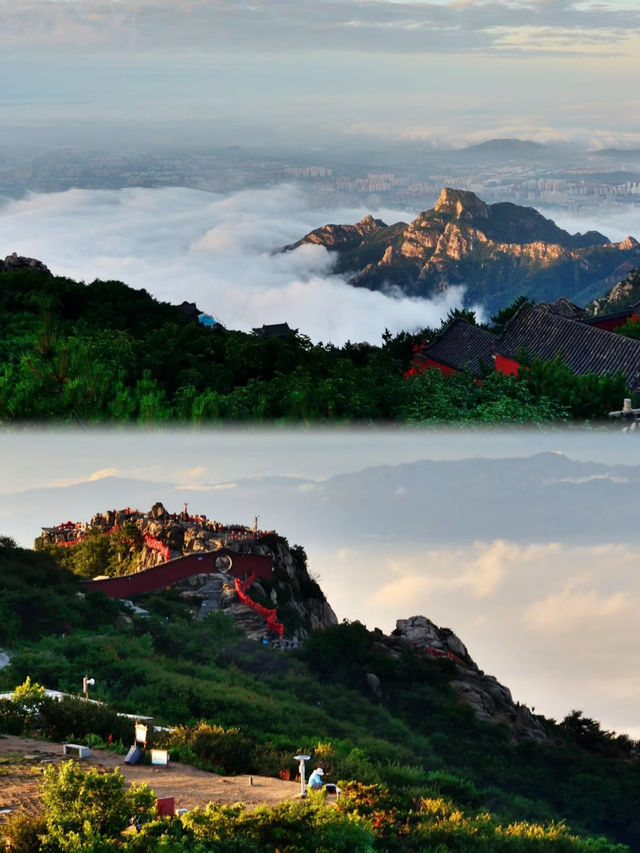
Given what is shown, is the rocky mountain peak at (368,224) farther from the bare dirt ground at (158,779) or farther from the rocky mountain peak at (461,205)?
the bare dirt ground at (158,779)

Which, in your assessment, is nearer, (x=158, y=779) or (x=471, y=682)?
(x=158, y=779)

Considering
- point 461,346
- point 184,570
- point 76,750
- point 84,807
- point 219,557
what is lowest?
point 184,570

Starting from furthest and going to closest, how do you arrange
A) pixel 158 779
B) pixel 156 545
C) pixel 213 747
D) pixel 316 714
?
pixel 156 545 → pixel 316 714 → pixel 213 747 → pixel 158 779

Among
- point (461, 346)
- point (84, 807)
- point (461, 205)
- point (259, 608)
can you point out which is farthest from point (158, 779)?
point (461, 205)

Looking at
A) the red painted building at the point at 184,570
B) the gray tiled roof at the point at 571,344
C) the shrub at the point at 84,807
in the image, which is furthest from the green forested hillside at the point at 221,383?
the red painted building at the point at 184,570

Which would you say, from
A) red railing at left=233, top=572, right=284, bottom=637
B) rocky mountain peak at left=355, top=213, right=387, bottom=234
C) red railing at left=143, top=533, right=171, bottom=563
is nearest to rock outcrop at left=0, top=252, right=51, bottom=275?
red railing at left=143, top=533, right=171, bottom=563

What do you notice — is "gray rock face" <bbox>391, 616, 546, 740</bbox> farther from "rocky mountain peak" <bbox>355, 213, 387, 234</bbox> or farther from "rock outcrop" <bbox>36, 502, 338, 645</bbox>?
"rocky mountain peak" <bbox>355, 213, 387, 234</bbox>

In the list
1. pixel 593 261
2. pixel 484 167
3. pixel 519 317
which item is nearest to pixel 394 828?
pixel 519 317

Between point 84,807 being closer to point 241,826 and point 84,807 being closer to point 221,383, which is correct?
point 241,826
